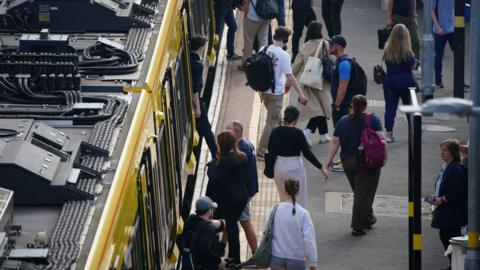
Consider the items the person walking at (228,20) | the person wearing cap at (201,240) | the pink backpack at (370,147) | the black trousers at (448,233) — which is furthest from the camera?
the person walking at (228,20)

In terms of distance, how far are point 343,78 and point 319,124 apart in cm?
144

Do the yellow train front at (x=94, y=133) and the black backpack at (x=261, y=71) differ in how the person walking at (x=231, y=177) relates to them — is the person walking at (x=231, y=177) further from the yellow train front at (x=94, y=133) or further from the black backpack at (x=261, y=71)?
the black backpack at (x=261, y=71)

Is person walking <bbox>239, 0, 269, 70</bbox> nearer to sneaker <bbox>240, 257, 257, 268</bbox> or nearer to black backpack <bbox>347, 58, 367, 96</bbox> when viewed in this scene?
black backpack <bbox>347, 58, 367, 96</bbox>

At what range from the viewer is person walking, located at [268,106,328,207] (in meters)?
15.1

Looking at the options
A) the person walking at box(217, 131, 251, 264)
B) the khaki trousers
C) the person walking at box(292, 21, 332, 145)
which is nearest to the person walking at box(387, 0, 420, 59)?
the person walking at box(292, 21, 332, 145)

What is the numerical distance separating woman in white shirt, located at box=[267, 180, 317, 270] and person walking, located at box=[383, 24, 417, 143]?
4.83m

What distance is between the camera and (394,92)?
61.3 ft

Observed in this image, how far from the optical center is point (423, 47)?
17.7 meters

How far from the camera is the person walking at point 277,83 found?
17766 millimetres

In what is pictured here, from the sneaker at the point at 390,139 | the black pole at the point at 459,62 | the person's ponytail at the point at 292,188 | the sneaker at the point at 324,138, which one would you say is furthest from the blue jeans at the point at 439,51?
the person's ponytail at the point at 292,188

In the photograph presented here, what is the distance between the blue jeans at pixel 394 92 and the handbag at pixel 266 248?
17.3ft

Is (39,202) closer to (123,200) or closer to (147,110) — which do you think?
(123,200)

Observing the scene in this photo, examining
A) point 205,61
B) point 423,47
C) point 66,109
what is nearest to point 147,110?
point 66,109

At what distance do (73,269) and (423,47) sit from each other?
9.46 meters
